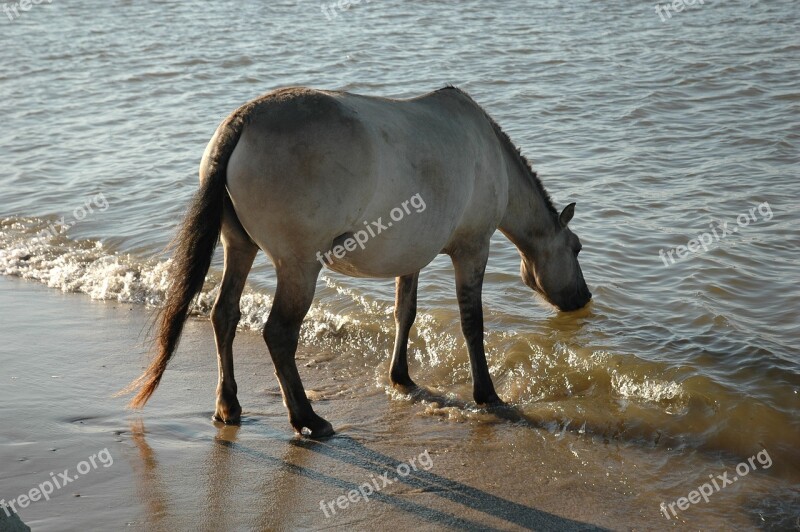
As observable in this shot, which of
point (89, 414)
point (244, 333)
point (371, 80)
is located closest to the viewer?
point (89, 414)

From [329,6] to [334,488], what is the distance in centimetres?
1643

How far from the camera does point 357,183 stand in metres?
4.63

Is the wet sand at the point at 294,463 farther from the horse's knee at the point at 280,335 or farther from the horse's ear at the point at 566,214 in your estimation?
the horse's ear at the point at 566,214

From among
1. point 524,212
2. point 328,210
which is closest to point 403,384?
point 524,212

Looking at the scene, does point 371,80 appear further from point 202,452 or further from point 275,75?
point 202,452

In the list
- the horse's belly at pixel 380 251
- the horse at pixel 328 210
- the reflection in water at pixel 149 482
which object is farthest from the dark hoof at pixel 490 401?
the reflection in water at pixel 149 482

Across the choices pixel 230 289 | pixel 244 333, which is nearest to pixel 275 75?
pixel 244 333

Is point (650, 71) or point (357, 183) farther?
point (650, 71)

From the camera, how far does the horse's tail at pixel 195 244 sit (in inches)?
179

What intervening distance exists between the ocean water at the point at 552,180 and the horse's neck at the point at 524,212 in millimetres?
695

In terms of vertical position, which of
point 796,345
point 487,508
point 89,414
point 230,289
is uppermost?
point 230,289

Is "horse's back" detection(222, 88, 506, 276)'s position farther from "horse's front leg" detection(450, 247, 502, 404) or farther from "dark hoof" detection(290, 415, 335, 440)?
"dark hoof" detection(290, 415, 335, 440)

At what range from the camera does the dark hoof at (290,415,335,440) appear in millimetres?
4934

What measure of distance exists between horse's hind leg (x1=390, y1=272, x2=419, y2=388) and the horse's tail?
156cm
